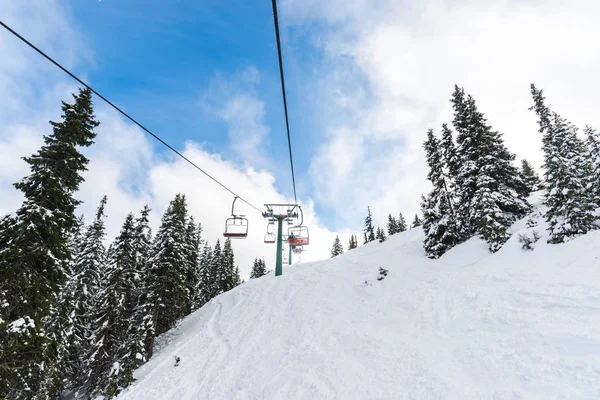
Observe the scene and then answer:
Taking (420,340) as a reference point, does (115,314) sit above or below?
above

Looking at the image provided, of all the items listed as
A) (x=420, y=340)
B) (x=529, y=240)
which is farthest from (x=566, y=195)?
(x=420, y=340)

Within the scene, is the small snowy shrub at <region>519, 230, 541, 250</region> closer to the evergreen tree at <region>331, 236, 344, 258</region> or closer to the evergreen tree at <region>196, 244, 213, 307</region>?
the evergreen tree at <region>196, 244, 213, 307</region>

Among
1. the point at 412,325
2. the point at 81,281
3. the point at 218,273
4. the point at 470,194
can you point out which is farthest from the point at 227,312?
the point at 218,273

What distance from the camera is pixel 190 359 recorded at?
13078 mm

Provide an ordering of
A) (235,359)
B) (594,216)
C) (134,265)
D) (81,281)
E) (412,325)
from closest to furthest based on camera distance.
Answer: (412,325)
(235,359)
(594,216)
(134,265)
(81,281)

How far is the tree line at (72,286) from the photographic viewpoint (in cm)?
1013

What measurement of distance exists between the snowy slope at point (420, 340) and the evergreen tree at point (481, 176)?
4.40 meters

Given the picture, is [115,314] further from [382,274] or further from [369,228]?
[369,228]

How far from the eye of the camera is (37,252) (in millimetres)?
10773

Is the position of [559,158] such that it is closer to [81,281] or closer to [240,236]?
[240,236]

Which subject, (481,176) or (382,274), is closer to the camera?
(382,274)

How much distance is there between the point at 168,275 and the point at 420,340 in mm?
19093

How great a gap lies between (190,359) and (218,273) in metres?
29.8

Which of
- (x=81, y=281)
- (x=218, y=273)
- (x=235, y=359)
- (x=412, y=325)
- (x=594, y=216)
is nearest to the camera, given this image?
(x=412, y=325)
